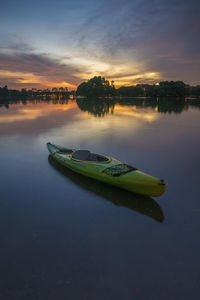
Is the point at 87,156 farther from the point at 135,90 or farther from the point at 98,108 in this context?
the point at 135,90

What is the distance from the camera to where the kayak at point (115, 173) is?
7.16 meters

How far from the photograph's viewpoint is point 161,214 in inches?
272

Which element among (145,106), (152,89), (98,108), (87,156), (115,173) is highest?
(152,89)

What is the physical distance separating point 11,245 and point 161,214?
5.58m

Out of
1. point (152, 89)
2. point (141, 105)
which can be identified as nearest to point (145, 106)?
point (141, 105)

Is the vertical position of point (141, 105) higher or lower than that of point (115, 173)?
higher

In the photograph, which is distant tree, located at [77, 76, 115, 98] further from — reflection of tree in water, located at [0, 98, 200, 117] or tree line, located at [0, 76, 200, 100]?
reflection of tree in water, located at [0, 98, 200, 117]

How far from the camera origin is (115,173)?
7977 mm

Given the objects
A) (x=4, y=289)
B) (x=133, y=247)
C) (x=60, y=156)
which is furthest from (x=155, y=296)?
(x=60, y=156)

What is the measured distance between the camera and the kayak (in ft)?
23.5

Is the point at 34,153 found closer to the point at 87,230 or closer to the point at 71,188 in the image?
the point at 71,188

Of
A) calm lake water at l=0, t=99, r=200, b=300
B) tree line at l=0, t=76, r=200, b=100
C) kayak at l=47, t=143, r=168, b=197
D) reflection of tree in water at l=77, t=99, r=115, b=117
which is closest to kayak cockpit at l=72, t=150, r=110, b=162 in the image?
kayak at l=47, t=143, r=168, b=197

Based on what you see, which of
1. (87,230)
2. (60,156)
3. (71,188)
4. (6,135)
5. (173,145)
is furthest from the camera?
(6,135)

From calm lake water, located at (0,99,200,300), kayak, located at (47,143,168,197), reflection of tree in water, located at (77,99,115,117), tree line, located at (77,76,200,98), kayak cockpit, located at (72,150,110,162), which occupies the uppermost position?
tree line, located at (77,76,200,98)
